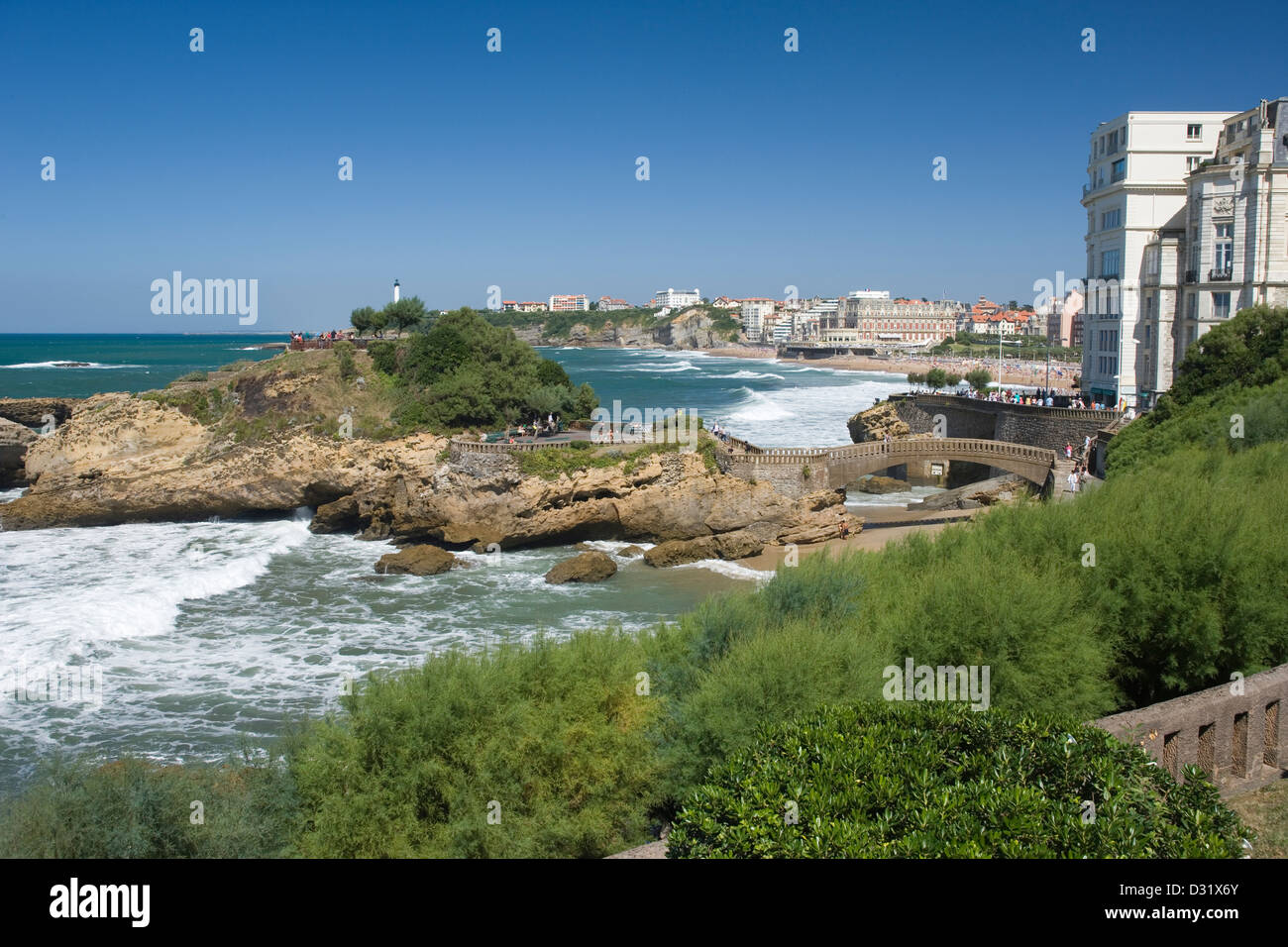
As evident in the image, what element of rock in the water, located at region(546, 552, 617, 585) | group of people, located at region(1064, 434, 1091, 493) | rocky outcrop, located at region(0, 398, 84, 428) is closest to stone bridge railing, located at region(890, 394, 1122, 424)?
group of people, located at region(1064, 434, 1091, 493)

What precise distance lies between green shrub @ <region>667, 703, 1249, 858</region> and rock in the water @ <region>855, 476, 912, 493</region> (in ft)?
126

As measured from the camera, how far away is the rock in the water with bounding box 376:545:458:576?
32.7 m

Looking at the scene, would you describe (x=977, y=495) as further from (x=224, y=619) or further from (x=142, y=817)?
(x=142, y=817)

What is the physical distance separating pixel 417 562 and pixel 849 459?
59.3 ft

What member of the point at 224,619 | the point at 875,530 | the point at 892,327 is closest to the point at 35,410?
the point at 224,619

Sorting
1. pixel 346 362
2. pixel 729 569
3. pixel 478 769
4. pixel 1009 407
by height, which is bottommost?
pixel 729 569

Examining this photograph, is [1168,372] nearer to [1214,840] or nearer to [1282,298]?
[1282,298]

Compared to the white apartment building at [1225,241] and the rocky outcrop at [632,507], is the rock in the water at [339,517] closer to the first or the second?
the rocky outcrop at [632,507]

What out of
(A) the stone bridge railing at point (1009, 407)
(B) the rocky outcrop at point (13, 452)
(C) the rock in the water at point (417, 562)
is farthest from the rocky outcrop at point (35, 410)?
(A) the stone bridge railing at point (1009, 407)

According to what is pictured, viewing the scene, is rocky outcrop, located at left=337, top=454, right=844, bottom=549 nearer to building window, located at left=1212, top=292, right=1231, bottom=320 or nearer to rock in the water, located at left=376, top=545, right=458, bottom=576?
rock in the water, located at left=376, top=545, right=458, bottom=576

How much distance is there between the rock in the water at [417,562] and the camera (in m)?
32.7

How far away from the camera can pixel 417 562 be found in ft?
108
